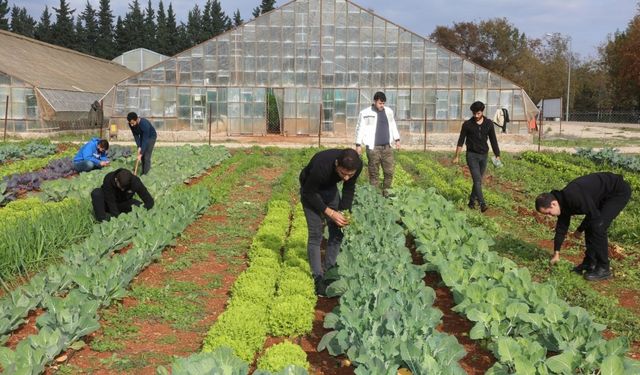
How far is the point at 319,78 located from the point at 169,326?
2071 cm

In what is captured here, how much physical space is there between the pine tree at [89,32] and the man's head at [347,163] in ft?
243

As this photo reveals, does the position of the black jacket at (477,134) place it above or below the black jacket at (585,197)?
above

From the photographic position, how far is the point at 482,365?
4.59 m

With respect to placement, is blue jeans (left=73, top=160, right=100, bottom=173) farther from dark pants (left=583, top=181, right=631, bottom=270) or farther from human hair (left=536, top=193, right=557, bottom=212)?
dark pants (left=583, top=181, right=631, bottom=270)

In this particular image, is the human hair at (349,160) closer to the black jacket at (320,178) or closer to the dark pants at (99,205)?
the black jacket at (320,178)

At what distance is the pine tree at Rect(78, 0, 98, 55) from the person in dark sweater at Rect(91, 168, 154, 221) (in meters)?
70.6

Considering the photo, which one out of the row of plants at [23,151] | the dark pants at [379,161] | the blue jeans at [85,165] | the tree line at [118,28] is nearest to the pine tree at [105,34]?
the tree line at [118,28]

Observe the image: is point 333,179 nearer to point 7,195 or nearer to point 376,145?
point 376,145

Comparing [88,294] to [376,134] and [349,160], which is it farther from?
[376,134]

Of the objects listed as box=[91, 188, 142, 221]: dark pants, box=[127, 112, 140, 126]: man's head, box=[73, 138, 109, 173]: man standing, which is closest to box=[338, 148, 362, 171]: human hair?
box=[91, 188, 142, 221]: dark pants

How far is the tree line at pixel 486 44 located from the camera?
2215 inches

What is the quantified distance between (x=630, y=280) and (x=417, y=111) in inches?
741

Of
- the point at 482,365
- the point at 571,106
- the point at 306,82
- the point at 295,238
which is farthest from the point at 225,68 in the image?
the point at 571,106

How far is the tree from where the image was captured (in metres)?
69.9
